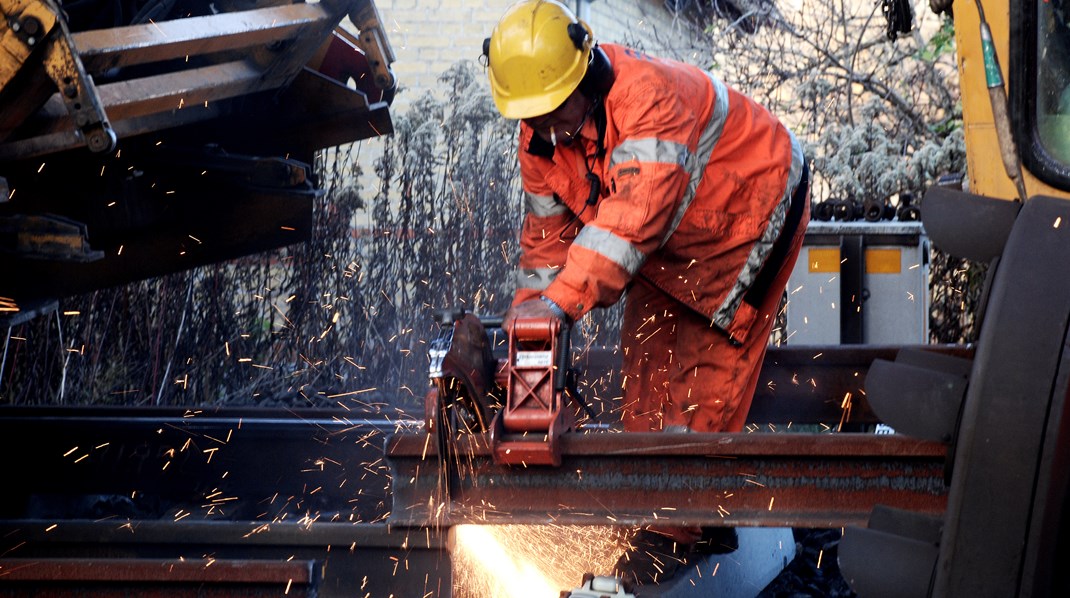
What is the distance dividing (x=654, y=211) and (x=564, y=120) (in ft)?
1.98

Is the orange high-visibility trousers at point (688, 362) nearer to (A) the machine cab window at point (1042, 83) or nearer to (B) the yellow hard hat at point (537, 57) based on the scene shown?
(B) the yellow hard hat at point (537, 57)

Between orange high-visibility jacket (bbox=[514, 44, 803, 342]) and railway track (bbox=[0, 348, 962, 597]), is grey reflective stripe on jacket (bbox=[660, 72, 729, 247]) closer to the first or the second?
orange high-visibility jacket (bbox=[514, 44, 803, 342])

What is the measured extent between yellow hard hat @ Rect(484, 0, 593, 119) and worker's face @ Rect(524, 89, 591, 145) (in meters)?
0.07

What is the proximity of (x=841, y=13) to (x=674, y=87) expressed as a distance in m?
6.20

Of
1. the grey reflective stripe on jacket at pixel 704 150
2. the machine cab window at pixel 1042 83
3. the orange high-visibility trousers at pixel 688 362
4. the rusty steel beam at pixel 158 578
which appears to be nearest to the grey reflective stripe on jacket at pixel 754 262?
the orange high-visibility trousers at pixel 688 362

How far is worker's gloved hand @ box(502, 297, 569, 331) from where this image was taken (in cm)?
308

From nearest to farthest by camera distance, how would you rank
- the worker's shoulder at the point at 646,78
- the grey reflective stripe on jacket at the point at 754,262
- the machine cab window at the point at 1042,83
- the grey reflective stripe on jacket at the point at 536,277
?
the machine cab window at the point at 1042,83 → the worker's shoulder at the point at 646,78 → the grey reflective stripe on jacket at the point at 754,262 → the grey reflective stripe on jacket at the point at 536,277

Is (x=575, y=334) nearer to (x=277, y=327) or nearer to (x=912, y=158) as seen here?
(x=277, y=327)

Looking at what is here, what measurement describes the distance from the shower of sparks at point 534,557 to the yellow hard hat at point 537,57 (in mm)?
1418

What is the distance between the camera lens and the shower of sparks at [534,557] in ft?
12.0

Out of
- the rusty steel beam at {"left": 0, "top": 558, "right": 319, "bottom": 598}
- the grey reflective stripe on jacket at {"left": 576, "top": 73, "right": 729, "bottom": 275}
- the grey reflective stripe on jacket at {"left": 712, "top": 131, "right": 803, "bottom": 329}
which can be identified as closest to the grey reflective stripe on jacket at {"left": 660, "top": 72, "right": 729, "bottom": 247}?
the grey reflective stripe on jacket at {"left": 576, "top": 73, "right": 729, "bottom": 275}

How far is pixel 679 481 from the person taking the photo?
2883 millimetres

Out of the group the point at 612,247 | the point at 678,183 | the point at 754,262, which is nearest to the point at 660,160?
the point at 678,183

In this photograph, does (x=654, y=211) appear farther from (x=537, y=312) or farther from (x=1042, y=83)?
(x=1042, y=83)
